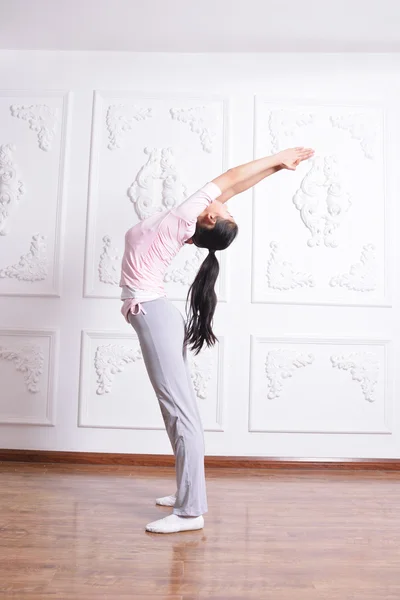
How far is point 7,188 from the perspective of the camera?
3654 mm

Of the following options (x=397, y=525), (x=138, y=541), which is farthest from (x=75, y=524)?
(x=397, y=525)

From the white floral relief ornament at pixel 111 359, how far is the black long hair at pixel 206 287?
129 centimetres

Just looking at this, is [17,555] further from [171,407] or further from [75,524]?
[171,407]

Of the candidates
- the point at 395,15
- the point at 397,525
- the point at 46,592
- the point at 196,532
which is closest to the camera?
the point at 46,592

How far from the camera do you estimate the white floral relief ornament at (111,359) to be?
3527mm

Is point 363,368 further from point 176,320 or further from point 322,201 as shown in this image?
point 176,320

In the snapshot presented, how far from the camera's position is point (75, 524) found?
7.07ft

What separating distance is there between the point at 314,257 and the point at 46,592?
2618 millimetres

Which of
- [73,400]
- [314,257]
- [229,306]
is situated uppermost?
[314,257]

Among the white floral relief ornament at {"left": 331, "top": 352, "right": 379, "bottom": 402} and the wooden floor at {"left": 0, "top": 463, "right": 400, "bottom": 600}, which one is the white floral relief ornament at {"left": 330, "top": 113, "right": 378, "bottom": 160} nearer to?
the white floral relief ornament at {"left": 331, "top": 352, "right": 379, "bottom": 402}

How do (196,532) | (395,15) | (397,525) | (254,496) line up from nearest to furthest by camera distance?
(196,532) → (397,525) → (254,496) → (395,15)

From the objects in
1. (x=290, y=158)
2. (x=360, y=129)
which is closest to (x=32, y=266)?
(x=290, y=158)

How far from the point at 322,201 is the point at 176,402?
201cm

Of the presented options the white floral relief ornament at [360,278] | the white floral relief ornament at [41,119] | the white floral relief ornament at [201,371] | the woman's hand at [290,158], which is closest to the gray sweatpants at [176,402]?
the woman's hand at [290,158]
